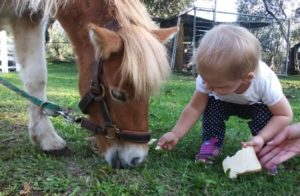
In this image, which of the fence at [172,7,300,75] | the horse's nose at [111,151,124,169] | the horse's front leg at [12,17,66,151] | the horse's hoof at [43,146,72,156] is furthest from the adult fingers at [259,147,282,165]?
the fence at [172,7,300,75]

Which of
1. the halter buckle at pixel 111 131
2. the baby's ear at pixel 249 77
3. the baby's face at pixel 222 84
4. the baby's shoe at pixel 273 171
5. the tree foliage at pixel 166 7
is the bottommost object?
the baby's shoe at pixel 273 171

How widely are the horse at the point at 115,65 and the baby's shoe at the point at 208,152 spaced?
0.40 metres

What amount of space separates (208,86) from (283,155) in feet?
1.74

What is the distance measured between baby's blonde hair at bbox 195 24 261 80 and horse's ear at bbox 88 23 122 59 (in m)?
0.41

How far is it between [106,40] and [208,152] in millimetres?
921

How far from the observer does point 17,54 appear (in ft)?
9.93

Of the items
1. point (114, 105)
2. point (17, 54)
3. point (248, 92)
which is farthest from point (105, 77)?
point (17, 54)

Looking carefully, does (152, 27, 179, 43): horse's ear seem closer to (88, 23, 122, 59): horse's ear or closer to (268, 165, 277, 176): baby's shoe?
(88, 23, 122, 59): horse's ear

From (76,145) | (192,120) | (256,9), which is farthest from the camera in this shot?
(256,9)

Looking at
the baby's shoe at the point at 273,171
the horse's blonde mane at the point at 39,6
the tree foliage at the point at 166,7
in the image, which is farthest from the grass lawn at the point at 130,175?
the tree foliage at the point at 166,7

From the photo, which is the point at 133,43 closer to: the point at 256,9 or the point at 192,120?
the point at 192,120

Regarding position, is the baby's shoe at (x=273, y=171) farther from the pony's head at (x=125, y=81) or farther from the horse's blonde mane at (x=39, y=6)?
the horse's blonde mane at (x=39, y=6)

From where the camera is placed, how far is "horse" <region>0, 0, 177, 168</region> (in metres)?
2.17

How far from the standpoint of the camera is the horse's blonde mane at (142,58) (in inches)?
84.5
